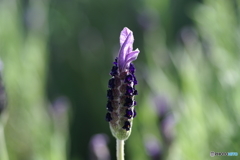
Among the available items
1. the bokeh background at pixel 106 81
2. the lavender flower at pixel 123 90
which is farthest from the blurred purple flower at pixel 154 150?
the lavender flower at pixel 123 90

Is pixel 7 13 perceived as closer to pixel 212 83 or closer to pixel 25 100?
pixel 25 100

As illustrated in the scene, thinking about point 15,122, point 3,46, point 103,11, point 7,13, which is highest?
point 103,11

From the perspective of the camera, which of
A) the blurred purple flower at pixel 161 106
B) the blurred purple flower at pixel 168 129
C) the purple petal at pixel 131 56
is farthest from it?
the blurred purple flower at pixel 161 106

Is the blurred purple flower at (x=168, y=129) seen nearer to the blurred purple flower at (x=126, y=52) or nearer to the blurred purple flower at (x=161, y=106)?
the blurred purple flower at (x=161, y=106)

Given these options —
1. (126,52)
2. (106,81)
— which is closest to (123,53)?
(126,52)

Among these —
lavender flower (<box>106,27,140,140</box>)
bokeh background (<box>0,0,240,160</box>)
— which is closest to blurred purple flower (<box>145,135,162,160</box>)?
bokeh background (<box>0,0,240,160</box>)

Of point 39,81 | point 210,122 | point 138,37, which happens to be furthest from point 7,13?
point 210,122

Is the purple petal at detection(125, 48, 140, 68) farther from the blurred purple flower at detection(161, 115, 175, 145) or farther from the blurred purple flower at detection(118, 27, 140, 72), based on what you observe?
the blurred purple flower at detection(161, 115, 175, 145)
